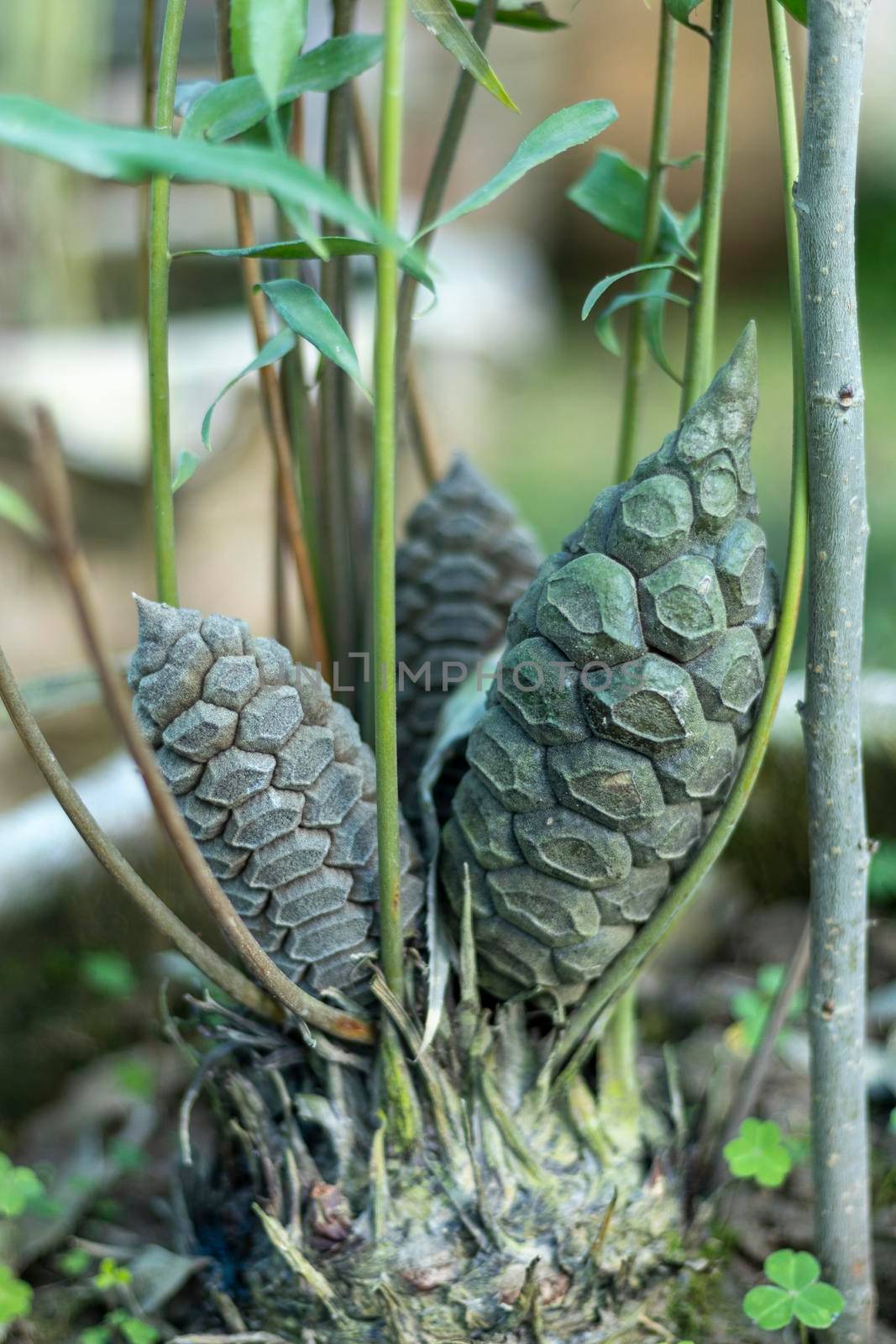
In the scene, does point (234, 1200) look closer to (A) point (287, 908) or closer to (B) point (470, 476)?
(A) point (287, 908)

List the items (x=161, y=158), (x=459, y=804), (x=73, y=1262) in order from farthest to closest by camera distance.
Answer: (x=73, y=1262)
(x=459, y=804)
(x=161, y=158)

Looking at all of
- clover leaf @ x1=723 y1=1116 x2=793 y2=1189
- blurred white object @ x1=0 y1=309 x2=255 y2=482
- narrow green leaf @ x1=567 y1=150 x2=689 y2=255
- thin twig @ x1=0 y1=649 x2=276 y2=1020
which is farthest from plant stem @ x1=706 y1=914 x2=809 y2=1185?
blurred white object @ x1=0 y1=309 x2=255 y2=482

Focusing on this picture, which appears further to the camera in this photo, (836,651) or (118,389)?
(118,389)

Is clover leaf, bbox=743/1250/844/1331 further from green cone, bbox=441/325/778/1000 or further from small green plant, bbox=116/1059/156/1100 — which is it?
small green plant, bbox=116/1059/156/1100

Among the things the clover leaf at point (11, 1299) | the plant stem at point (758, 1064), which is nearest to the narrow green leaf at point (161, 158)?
the plant stem at point (758, 1064)

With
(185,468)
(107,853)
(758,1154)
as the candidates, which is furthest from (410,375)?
(758,1154)

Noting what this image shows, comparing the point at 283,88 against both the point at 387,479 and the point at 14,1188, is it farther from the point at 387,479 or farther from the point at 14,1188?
the point at 14,1188

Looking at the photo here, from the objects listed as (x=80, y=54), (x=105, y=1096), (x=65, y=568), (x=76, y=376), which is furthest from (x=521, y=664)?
(x=80, y=54)
